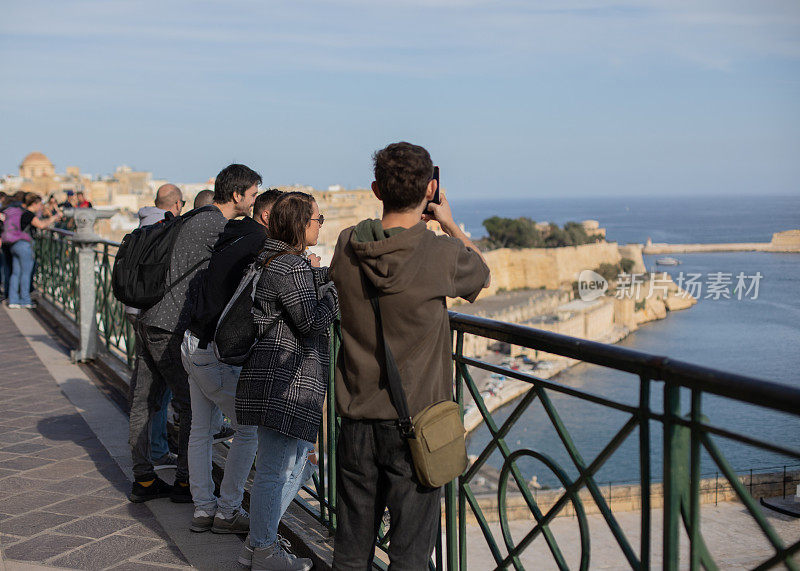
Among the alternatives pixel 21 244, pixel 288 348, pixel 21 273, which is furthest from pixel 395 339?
pixel 21 273

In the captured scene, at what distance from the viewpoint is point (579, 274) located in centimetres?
9419

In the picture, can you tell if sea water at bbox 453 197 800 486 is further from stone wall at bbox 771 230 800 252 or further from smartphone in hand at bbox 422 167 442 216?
Answer: smartphone in hand at bbox 422 167 442 216

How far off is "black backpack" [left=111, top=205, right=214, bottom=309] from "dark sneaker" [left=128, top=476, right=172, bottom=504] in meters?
0.81

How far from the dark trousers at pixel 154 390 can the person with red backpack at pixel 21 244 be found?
7036 millimetres

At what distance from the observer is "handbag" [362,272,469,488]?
6.09 ft

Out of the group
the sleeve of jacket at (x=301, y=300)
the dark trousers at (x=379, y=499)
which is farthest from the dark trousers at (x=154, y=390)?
the dark trousers at (x=379, y=499)

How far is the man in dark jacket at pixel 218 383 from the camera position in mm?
2912

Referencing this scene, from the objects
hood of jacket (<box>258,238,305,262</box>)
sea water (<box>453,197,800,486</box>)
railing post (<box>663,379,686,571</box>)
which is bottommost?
sea water (<box>453,197,800,486</box>)

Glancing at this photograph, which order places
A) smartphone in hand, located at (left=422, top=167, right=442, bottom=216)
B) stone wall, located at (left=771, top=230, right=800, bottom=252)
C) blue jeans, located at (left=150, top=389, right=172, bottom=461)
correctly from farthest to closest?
stone wall, located at (left=771, top=230, right=800, bottom=252) → blue jeans, located at (left=150, top=389, right=172, bottom=461) → smartphone in hand, located at (left=422, top=167, right=442, bottom=216)

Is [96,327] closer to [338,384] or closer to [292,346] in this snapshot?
[292,346]

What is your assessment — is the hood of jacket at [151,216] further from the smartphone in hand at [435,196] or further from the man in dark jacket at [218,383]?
the smartphone in hand at [435,196]

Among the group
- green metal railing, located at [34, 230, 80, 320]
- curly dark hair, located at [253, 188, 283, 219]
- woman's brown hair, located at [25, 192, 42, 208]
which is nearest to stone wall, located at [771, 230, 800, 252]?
green metal railing, located at [34, 230, 80, 320]

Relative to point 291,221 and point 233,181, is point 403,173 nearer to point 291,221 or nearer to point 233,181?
point 291,221

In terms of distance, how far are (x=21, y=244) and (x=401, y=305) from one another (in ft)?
30.9
